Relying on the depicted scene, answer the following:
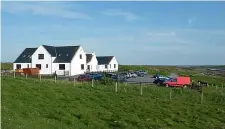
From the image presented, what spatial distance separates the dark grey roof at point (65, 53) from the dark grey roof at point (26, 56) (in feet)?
18.8

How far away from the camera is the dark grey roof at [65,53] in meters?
76.1

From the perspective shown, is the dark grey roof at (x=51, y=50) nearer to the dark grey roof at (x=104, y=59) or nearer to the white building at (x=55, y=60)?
the white building at (x=55, y=60)

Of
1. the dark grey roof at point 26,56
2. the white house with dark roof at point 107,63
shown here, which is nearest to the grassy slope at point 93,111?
the dark grey roof at point 26,56

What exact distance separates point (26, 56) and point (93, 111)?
59.3 m

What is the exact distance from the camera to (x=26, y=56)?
80938 millimetres

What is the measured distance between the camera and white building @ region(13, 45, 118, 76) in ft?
248

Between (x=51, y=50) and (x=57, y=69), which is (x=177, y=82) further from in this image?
(x=51, y=50)

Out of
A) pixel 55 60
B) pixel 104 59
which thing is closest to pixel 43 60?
Result: pixel 55 60

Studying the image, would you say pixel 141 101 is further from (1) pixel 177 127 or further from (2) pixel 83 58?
(2) pixel 83 58

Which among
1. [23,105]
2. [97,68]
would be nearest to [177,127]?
[23,105]

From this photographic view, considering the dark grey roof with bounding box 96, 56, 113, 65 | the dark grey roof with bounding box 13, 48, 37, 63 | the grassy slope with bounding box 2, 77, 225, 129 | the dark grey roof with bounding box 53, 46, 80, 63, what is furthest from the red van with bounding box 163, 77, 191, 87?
the dark grey roof with bounding box 96, 56, 113, 65

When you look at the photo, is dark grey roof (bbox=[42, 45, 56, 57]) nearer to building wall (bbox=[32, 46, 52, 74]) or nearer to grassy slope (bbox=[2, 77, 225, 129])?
building wall (bbox=[32, 46, 52, 74])

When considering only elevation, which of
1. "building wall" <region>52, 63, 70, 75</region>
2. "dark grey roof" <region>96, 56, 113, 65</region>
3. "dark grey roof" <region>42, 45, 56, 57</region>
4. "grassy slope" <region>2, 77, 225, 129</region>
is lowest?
"grassy slope" <region>2, 77, 225, 129</region>

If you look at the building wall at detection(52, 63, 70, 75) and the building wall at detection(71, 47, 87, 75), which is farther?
the building wall at detection(71, 47, 87, 75)
